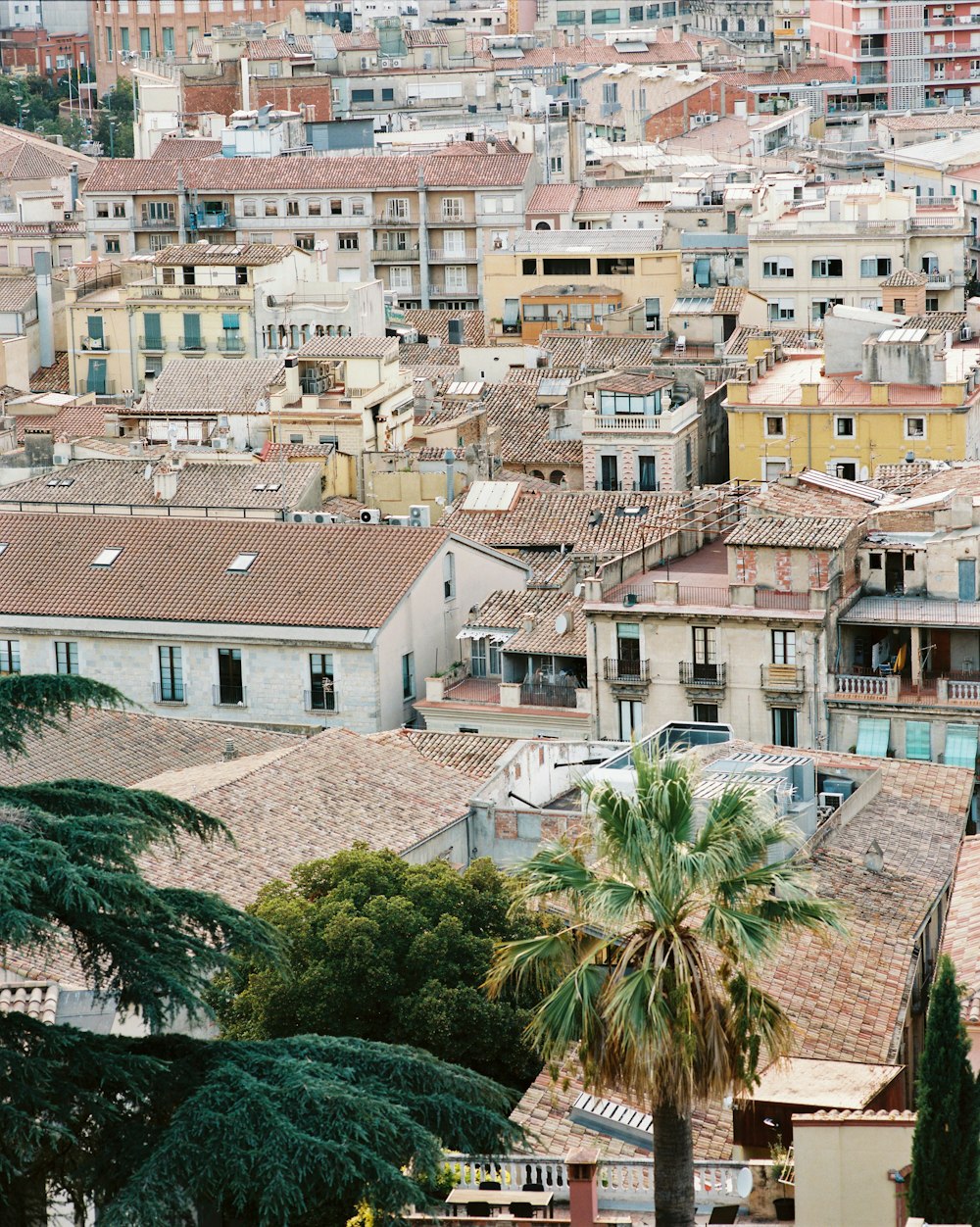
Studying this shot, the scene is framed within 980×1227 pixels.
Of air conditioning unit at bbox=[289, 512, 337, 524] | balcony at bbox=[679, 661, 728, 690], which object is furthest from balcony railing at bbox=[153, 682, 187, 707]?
balcony at bbox=[679, 661, 728, 690]

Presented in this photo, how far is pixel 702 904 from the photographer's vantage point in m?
24.8

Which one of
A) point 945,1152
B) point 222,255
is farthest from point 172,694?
point 222,255

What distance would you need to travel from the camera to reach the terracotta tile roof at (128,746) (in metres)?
46.4

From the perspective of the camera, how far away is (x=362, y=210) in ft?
363

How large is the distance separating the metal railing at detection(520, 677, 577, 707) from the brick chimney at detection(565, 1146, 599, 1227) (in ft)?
96.7

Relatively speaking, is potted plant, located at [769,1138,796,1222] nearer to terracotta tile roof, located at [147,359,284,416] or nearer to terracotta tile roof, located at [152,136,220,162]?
terracotta tile roof, located at [147,359,284,416]

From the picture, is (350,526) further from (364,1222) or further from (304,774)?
(364,1222)

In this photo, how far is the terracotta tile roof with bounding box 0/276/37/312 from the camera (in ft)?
321

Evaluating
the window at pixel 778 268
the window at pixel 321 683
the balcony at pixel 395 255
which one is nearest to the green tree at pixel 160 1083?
the window at pixel 321 683

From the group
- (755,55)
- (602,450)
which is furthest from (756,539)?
(755,55)

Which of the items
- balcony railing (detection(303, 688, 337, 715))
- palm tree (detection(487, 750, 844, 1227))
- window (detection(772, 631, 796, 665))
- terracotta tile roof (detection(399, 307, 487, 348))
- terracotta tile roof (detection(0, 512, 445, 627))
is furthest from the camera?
terracotta tile roof (detection(399, 307, 487, 348))

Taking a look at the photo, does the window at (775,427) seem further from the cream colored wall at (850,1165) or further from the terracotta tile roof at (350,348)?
the cream colored wall at (850,1165)

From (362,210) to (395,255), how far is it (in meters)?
2.40

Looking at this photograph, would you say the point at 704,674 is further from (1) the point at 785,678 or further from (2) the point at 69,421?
(2) the point at 69,421
